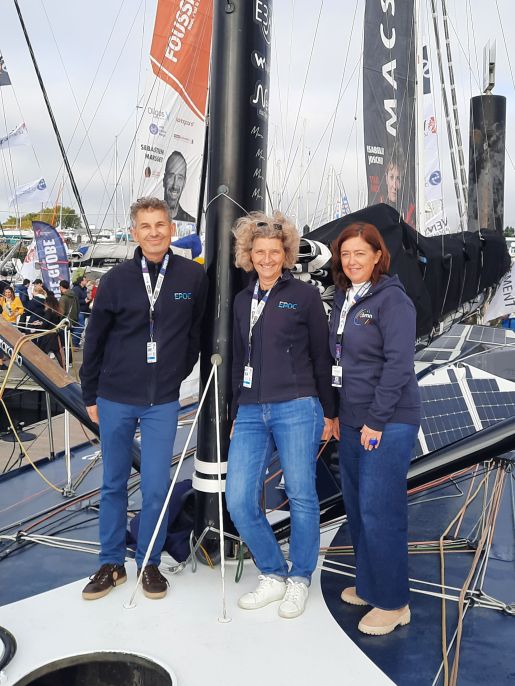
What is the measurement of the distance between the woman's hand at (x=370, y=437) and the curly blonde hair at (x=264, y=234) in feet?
2.70

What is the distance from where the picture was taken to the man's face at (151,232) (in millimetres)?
2830

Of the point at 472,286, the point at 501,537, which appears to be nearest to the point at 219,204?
the point at 501,537

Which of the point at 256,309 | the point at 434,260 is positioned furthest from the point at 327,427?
the point at 434,260

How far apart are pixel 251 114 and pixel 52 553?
2.49 m

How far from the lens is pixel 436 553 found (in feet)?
11.2

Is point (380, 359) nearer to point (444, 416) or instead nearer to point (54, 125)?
point (444, 416)

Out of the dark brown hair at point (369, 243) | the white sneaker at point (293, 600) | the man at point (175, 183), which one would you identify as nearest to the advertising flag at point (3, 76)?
the man at point (175, 183)

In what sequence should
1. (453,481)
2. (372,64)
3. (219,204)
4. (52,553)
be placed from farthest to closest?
(372,64)
(453,481)
(52,553)
(219,204)

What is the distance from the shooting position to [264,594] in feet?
9.03

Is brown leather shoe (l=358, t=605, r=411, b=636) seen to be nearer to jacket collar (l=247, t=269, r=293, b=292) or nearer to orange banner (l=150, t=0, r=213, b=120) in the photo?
jacket collar (l=247, t=269, r=293, b=292)

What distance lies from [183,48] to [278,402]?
272 inches

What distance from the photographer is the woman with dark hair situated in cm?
254

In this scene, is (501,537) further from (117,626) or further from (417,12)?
(417,12)

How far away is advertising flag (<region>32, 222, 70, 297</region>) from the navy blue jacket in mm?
14199
